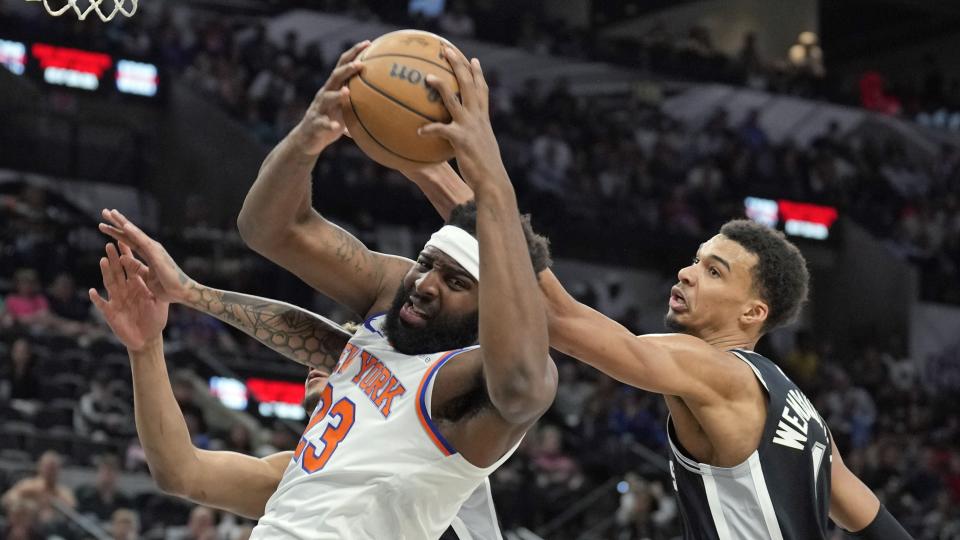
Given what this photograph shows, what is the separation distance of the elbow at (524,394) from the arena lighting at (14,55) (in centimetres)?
1622

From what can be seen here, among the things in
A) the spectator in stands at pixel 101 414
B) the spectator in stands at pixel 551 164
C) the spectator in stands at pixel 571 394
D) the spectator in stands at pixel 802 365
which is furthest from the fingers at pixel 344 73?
the spectator in stands at pixel 551 164

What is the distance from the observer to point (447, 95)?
318cm

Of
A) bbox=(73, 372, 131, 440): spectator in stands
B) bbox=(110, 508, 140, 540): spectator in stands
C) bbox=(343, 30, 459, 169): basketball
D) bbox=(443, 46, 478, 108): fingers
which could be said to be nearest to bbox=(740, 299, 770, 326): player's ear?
bbox=(343, 30, 459, 169): basketball

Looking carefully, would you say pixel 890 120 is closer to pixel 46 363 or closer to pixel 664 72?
pixel 664 72

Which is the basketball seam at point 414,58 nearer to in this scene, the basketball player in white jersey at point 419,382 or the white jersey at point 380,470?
the basketball player in white jersey at point 419,382

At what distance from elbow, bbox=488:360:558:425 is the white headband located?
38 centimetres

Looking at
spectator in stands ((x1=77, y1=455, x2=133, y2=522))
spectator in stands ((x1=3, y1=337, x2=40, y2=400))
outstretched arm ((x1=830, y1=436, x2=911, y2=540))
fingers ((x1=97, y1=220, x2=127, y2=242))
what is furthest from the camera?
spectator in stands ((x1=3, y1=337, x2=40, y2=400))

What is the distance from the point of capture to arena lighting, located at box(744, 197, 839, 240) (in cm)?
2150

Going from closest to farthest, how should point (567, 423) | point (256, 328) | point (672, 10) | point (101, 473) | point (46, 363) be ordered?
1. point (256, 328)
2. point (101, 473)
3. point (46, 363)
4. point (567, 423)
5. point (672, 10)

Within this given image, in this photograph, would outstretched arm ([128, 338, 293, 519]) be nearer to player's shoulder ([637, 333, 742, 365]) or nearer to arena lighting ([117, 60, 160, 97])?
player's shoulder ([637, 333, 742, 365])

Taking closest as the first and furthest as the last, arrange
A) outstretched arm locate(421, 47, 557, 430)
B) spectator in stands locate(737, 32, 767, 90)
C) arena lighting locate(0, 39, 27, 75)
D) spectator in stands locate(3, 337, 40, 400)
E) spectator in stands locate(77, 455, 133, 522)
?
1. outstretched arm locate(421, 47, 557, 430)
2. spectator in stands locate(77, 455, 133, 522)
3. spectator in stands locate(3, 337, 40, 400)
4. arena lighting locate(0, 39, 27, 75)
5. spectator in stands locate(737, 32, 767, 90)

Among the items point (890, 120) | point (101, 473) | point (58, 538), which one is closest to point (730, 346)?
point (58, 538)

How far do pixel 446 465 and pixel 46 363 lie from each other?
9710 millimetres

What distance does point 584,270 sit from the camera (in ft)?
69.7
